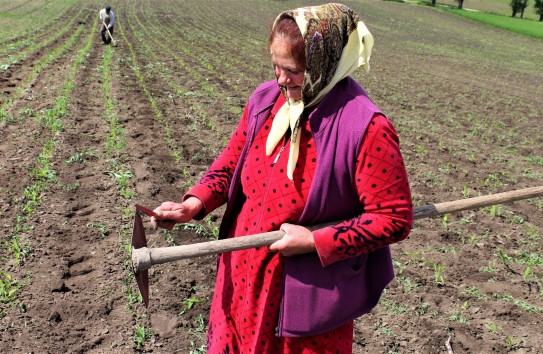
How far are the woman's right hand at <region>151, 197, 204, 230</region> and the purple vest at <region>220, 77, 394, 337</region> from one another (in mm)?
464

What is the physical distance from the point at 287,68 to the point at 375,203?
517 millimetres

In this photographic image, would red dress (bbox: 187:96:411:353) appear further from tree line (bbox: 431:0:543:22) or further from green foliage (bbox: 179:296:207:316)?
tree line (bbox: 431:0:543:22)

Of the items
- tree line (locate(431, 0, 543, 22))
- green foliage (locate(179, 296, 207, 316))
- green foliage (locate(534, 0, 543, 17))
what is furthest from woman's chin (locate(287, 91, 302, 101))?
green foliage (locate(534, 0, 543, 17))

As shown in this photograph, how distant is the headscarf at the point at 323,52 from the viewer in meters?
1.63

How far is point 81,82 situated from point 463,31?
2707 centimetres

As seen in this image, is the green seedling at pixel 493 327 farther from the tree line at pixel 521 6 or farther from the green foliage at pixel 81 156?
the tree line at pixel 521 6

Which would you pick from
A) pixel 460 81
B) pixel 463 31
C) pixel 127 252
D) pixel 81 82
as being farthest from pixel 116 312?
pixel 463 31

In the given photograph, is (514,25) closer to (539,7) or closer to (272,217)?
(539,7)

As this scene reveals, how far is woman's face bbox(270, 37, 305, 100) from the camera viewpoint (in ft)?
5.56

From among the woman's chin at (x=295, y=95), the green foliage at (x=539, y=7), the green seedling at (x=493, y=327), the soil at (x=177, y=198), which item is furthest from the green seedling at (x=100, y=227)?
the green foliage at (x=539, y=7)

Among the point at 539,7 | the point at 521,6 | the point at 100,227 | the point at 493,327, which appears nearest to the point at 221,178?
the point at 493,327

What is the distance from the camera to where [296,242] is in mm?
1705

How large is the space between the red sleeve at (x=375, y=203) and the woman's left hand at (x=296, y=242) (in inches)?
1.1

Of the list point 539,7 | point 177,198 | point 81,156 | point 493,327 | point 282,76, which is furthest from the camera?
point 539,7
